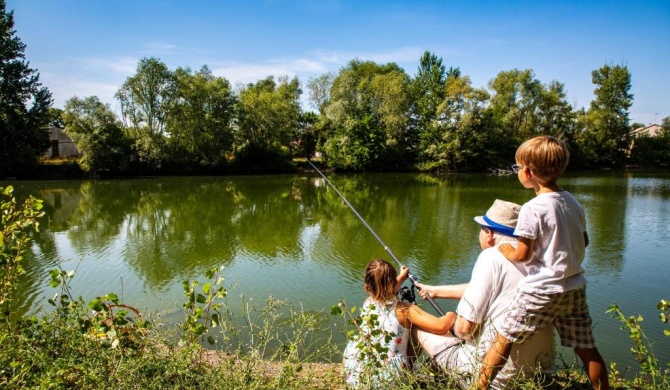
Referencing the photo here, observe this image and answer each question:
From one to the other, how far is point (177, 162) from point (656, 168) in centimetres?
4623

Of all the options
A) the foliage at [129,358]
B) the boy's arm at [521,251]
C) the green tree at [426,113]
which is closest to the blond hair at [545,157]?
the boy's arm at [521,251]

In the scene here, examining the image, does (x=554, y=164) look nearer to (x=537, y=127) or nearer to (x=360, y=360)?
(x=360, y=360)

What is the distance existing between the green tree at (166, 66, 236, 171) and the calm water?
519 inches

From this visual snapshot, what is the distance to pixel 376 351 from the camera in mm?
2137

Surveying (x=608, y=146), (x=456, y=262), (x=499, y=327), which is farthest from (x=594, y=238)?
(x=608, y=146)

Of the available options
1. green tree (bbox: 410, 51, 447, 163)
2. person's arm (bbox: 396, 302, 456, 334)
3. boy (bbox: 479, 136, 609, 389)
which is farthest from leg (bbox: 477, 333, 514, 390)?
green tree (bbox: 410, 51, 447, 163)

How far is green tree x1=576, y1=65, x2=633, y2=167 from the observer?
42.8m

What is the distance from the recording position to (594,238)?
10.1 meters

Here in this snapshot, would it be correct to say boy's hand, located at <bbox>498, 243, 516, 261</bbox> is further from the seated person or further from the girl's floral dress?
the girl's floral dress

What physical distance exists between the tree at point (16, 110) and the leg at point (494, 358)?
30.3 m

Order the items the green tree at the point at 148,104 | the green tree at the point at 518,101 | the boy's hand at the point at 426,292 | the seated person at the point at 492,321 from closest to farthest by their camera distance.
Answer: the seated person at the point at 492,321 → the boy's hand at the point at 426,292 → the green tree at the point at 148,104 → the green tree at the point at 518,101

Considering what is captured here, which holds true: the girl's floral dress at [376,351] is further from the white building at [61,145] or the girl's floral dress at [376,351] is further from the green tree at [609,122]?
the green tree at [609,122]

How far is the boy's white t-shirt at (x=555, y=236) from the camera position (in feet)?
6.88

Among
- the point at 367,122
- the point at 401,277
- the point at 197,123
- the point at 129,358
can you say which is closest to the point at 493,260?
the point at 401,277
